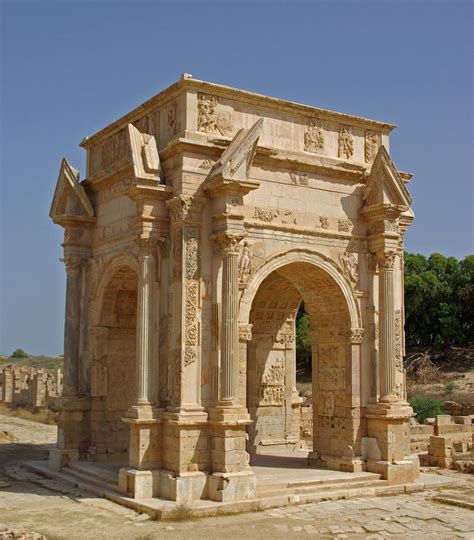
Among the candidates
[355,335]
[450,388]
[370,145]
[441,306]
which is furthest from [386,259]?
[441,306]

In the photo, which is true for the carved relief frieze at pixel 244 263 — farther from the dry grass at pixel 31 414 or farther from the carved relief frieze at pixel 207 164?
the dry grass at pixel 31 414

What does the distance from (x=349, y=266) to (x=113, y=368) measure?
5548 millimetres

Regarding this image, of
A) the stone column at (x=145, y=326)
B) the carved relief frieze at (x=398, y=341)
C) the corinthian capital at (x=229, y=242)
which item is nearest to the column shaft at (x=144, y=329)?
the stone column at (x=145, y=326)

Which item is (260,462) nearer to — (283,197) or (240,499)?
(240,499)

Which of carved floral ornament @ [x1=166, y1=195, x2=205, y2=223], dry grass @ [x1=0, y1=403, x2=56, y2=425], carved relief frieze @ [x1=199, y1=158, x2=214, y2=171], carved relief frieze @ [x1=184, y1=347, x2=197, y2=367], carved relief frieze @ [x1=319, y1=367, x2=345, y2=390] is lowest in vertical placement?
dry grass @ [x1=0, y1=403, x2=56, y2=425]

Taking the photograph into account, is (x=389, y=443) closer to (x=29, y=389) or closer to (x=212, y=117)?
(x=212, y=117)

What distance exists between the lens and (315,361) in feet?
50.0

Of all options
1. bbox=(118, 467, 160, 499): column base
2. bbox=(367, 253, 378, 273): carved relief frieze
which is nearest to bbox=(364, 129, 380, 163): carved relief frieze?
bbox=(367, 253, 378, 273): carved relief frieze

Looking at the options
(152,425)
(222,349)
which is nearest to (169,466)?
(152,425)

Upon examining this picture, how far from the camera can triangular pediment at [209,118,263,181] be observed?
1248 centimetres

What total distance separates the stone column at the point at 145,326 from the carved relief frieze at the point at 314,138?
391 cm

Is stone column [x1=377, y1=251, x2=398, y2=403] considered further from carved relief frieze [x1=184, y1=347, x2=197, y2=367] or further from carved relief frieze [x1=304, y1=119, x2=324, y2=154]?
carved relief frieze [x1=184, y1=347, x2=197, y2=367]

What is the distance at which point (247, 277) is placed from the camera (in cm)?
1316

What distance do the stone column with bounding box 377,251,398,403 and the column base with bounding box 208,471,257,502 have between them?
3.48 metres
